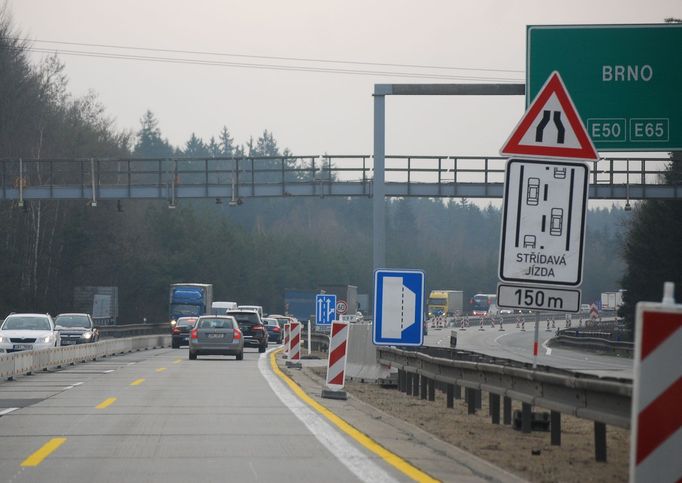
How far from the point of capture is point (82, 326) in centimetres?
5066

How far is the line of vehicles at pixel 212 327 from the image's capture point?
128 feet

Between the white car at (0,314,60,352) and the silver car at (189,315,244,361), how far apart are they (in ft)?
14.4

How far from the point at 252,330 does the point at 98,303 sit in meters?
34.7

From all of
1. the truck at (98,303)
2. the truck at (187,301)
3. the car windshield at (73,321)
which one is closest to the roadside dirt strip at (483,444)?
the car windshield at (73,321)

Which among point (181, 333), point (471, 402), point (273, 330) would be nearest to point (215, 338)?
point (181, 333)

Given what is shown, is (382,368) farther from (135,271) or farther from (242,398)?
(135,271)

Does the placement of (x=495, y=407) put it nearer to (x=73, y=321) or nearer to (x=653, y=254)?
(x=73, y=321)

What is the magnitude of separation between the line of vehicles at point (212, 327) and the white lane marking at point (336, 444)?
54.1 ft

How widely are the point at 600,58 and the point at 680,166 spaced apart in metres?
43.5

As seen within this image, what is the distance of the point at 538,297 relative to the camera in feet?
36.4

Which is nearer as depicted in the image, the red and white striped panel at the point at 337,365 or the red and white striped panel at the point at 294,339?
the red and white striped panel at the point at 337,365

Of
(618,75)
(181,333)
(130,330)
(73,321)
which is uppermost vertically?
(618,75)

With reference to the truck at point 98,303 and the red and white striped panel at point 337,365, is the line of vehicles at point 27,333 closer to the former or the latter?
the red and white striped panel at point 337,365

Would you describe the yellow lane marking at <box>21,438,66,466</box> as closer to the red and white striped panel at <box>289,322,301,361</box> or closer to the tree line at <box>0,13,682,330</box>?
the red and white striped panel at <box>289,322,301,361</box>
